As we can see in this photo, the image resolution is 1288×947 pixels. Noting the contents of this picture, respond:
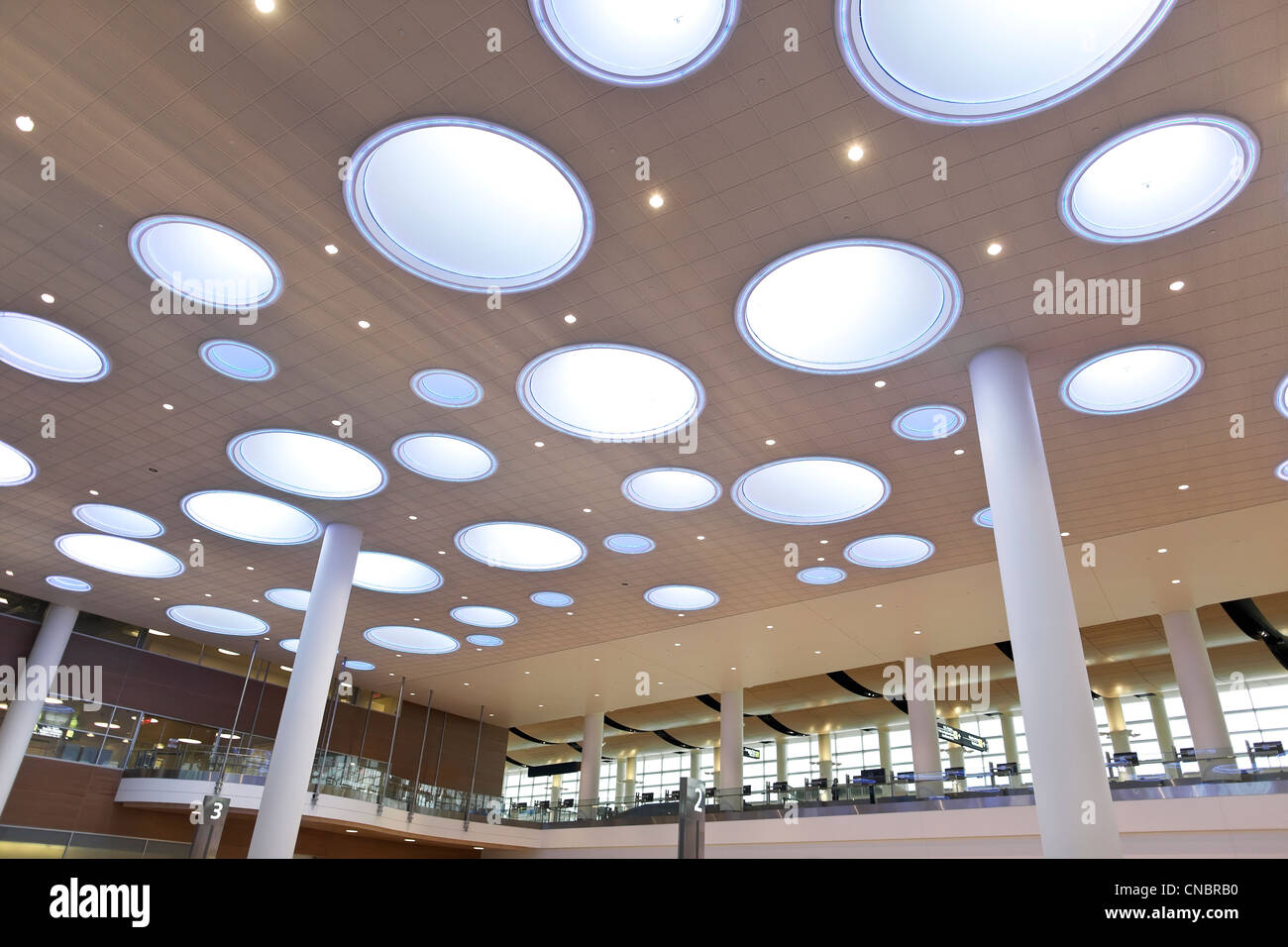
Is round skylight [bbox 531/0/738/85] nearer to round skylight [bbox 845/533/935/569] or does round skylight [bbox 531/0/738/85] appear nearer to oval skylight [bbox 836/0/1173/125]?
oval skylight [bbox 836/0/1173/125]

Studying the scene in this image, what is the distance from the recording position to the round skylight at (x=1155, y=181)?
10.2 m

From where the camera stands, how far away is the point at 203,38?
9.08m

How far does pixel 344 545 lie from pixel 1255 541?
936 inches

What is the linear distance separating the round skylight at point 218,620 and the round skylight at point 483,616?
821 centimetres

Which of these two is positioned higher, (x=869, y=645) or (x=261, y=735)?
(x=869, y=645)

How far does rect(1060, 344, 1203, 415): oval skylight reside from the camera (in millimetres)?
14234

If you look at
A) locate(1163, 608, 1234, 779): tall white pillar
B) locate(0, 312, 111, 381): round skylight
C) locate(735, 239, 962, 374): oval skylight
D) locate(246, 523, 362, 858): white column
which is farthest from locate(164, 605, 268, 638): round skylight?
locate(1163, 608, 1234, 779): tall white pillar

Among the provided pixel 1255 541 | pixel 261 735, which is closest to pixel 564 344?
pixel 1255 541

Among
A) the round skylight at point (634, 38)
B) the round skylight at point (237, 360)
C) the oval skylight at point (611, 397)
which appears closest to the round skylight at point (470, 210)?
the round skylight at point (634, 38)

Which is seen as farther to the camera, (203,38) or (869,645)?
(869,645)

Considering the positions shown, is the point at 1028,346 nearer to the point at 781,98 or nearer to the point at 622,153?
the point at 781,98

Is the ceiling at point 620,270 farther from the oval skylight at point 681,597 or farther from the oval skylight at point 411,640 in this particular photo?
the oval skylight at point 411,640

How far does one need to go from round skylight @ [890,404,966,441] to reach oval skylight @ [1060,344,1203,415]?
189 cm

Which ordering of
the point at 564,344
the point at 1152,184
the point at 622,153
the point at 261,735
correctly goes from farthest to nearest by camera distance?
the point at 261,735 < the point at 564,344 < the point at 1152,184 < the point at 622,153
